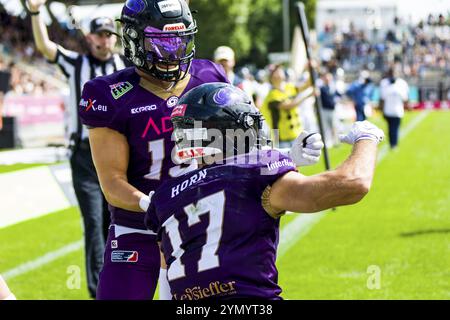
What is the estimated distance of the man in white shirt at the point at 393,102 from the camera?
64.8ft

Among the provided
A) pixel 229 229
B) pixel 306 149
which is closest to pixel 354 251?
pixel 306 149

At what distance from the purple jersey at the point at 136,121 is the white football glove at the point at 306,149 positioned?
87cm

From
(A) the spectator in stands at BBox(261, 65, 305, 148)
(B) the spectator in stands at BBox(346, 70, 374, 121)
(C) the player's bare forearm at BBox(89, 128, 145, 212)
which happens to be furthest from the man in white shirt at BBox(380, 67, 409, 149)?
(C) the player's bare forearm at BBox(89, 128, 145, 212)

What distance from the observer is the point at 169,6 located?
13.5 ft

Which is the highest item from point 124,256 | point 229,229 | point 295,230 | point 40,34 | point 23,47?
point 40,34

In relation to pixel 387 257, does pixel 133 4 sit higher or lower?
higher

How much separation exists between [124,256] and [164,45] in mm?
1029

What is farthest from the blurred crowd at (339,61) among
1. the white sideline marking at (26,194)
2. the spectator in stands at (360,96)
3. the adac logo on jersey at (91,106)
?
the adac logo on jersey at (91,106)

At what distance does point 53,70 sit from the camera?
3550cm

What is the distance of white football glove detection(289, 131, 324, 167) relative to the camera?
3.40m

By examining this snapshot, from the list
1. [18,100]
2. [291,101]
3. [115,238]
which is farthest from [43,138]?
[115,238]

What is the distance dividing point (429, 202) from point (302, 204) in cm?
905

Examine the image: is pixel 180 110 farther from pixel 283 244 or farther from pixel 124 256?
pixel 283 244
